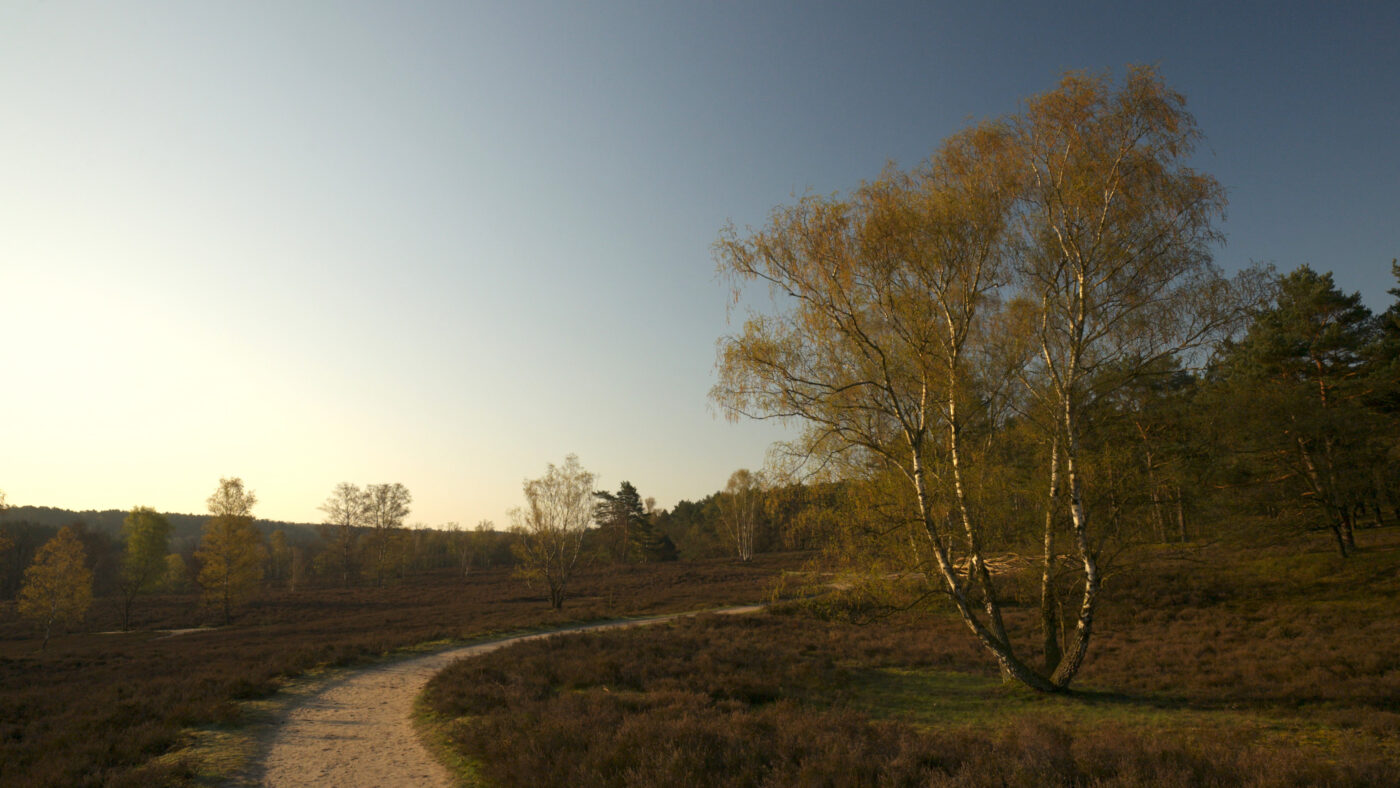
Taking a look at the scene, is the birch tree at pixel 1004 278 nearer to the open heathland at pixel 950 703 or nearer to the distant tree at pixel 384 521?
the open heathland at pixel 950 703

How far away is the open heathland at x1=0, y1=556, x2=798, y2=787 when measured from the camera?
360 inches

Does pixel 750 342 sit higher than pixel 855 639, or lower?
higher

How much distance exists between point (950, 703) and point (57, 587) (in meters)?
51.6

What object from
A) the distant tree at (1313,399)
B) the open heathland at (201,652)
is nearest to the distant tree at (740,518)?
the open heathland at (201,652)

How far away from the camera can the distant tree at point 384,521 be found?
6719 cm

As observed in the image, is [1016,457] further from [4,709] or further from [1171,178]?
[4,709]

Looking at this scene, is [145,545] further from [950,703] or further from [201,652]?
[950,703]

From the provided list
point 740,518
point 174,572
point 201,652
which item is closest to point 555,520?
point 201,652

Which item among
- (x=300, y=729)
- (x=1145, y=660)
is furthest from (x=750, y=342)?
(x=1145, y=660)

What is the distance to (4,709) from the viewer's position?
1284 cm

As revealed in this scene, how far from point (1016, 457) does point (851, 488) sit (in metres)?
9.64

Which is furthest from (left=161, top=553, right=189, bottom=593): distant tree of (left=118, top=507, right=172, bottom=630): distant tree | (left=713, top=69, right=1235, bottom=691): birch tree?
(left=713, top=69, right=1235, bottom=691): birch tree

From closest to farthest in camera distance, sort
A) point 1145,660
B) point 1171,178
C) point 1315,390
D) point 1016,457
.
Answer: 1. point 1171,178
2. point 1145,660
3. point 1016,457
4. point 1315,390

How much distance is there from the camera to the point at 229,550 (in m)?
42.8
